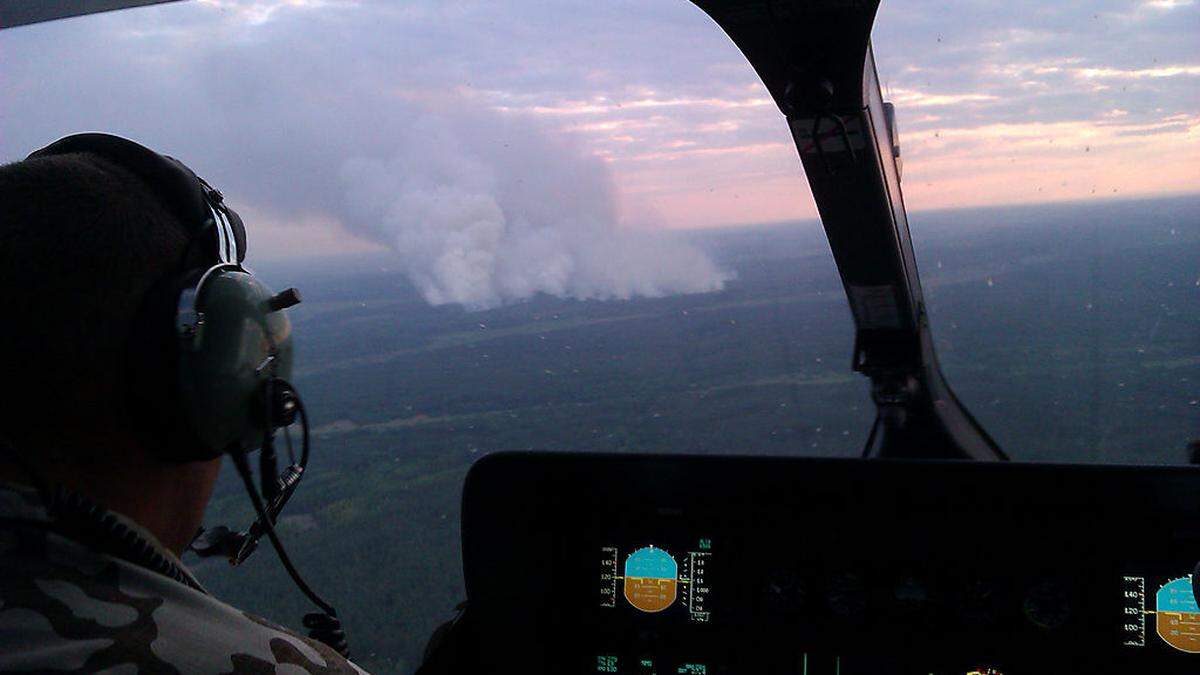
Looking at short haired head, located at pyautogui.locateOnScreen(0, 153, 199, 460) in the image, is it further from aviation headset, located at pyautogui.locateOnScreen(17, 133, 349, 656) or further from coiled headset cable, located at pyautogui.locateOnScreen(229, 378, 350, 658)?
coiled headset cable, located at pyautogui.locateOnScreen(229, 378, 350, 658)

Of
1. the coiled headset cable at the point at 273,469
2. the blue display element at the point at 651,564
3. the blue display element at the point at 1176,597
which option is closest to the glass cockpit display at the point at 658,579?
the blue display element at the point at 651,564

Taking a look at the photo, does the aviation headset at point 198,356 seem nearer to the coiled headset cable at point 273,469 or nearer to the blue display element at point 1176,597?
the coiled headset cable at point 273,469

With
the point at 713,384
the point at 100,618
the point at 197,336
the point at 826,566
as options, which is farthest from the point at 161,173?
the point at 713,384

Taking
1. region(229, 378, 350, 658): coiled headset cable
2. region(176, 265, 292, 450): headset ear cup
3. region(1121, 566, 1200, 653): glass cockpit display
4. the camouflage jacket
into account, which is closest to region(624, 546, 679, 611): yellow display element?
region(229, 378, 350, 658): coiled headset cable

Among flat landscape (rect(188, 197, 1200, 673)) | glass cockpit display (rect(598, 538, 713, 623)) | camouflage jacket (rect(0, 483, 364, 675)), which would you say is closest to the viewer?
camouflage jacket (rect(0, 483, 364, 675))

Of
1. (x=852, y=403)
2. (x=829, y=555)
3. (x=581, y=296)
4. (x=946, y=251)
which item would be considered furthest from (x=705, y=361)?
(x=829, y=555)

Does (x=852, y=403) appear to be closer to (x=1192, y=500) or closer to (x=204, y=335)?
(x=1192, y=500)

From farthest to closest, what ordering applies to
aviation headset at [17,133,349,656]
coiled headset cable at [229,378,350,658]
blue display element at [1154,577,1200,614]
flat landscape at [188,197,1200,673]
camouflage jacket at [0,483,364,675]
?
flat landscape at [188,197,1200,673]
blue display element at [1154,577,1200,614]
coiled headset cable at [229,378,350,658]
aviation headset at [17,133,349,656]
camouflage jacket at [0,483,364,675]
